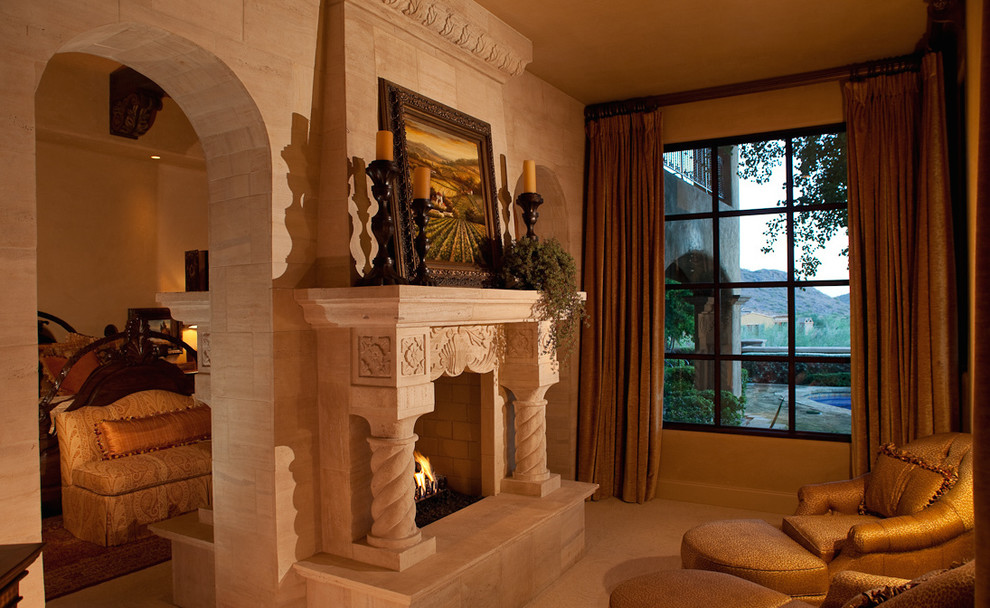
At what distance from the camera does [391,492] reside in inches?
107

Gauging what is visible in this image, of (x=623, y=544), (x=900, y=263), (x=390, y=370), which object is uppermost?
(x=900, y=263)

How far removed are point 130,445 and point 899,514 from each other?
4.52 metres

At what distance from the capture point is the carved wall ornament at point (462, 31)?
3.11 m

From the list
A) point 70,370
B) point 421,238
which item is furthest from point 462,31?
point 70,370

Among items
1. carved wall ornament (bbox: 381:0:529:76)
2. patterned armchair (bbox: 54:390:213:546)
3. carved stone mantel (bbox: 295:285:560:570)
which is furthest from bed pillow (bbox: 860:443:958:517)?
patterned armchair (bbox: 54:390:213:546)

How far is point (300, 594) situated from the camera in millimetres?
2729

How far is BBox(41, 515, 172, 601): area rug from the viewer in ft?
11.4

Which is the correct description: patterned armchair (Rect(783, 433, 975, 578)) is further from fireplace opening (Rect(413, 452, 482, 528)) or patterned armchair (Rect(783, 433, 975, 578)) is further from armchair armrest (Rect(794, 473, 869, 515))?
fireplace opening (Rect(413, 452, 482, 528))

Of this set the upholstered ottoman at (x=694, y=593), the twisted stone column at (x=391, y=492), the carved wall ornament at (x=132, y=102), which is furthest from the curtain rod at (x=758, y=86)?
the carved wall ornament at (x=132, y=102)

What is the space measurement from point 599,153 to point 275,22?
2.99m

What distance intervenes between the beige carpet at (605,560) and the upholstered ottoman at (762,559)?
0.64m

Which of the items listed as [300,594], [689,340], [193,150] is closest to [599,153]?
[689,340]

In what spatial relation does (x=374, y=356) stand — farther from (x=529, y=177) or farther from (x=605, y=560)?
(x=605, y=560)

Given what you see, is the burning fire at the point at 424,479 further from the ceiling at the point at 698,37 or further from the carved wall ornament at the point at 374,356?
the ceiling at the point at 698,37
